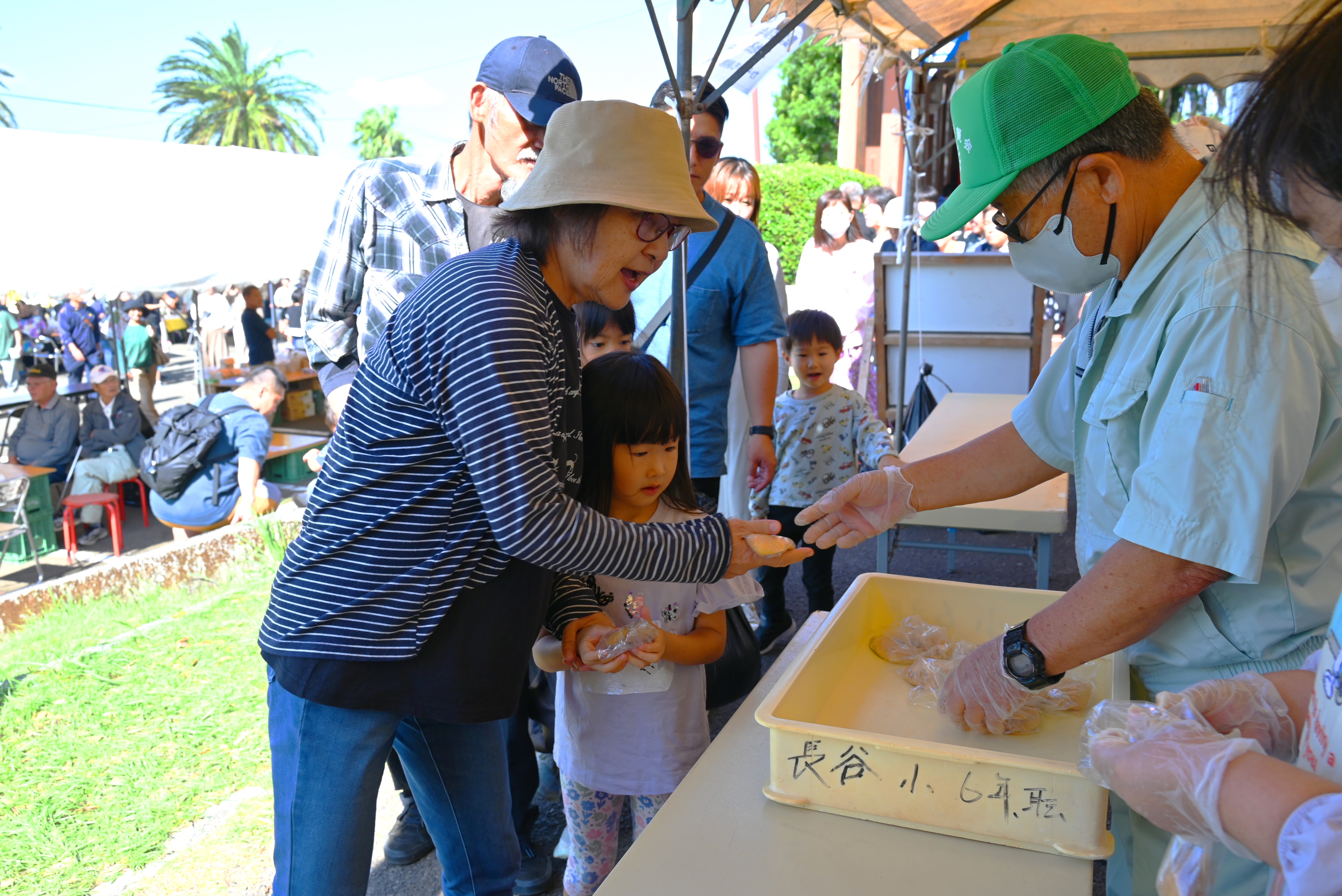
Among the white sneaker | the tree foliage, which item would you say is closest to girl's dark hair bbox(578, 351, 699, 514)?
the white sneaker

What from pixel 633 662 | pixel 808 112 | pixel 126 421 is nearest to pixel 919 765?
pixel 633 662

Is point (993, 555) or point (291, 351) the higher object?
point (291, 351)

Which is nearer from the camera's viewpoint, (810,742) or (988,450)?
(810,742)

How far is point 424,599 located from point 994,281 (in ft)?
16.0

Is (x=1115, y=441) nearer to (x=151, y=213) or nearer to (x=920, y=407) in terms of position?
(x=920, y=407)

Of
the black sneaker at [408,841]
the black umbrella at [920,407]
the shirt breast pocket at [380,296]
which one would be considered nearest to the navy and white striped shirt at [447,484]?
the shirt breast pocket at [380,296]

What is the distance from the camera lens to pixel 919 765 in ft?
3.78

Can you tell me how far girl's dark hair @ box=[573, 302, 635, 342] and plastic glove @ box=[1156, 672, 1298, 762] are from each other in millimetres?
1763

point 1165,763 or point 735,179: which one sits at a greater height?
point 735,179

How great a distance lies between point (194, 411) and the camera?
5.41 meters

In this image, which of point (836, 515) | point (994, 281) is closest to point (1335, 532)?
point (836, 515)

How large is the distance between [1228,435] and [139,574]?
4924mm

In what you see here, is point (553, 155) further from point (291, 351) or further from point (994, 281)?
point (291, 351)

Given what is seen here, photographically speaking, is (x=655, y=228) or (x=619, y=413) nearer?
(x=655, y=228)
